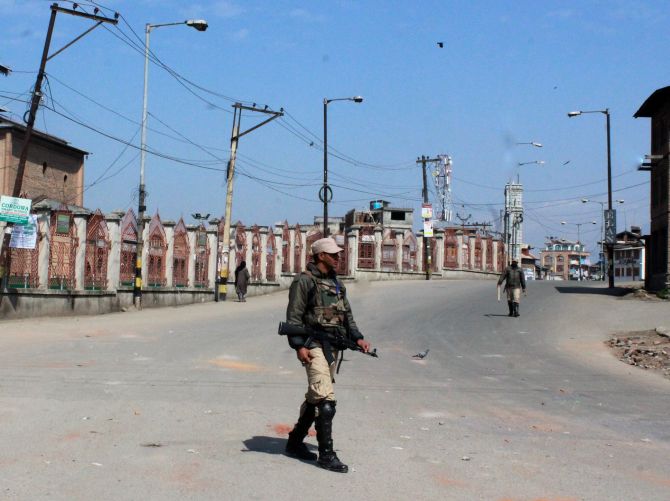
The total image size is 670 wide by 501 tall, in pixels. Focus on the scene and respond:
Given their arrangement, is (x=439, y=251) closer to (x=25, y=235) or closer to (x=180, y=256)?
(x=180, y=256)

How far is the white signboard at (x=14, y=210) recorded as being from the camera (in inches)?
798

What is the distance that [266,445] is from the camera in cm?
686

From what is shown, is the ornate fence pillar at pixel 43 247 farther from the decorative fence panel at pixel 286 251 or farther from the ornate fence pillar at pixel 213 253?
the decorative fence panel at pixel 286 251

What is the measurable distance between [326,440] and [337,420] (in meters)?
2.14

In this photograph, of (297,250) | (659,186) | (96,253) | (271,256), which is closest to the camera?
(96,253)

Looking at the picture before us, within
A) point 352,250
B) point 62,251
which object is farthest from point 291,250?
point 62,251

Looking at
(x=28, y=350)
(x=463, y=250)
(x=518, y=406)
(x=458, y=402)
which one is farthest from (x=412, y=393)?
(x=463, y=250)

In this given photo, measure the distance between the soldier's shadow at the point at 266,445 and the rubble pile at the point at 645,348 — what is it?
27.9 feet

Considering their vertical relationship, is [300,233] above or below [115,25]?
below

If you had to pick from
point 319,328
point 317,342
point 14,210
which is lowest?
point 317,342

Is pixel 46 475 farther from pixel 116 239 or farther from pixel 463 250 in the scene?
pixel 463 250

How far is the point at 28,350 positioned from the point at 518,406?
9134 mm

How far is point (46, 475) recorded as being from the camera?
5605 millimetres

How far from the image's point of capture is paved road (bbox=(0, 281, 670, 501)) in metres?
5.60
